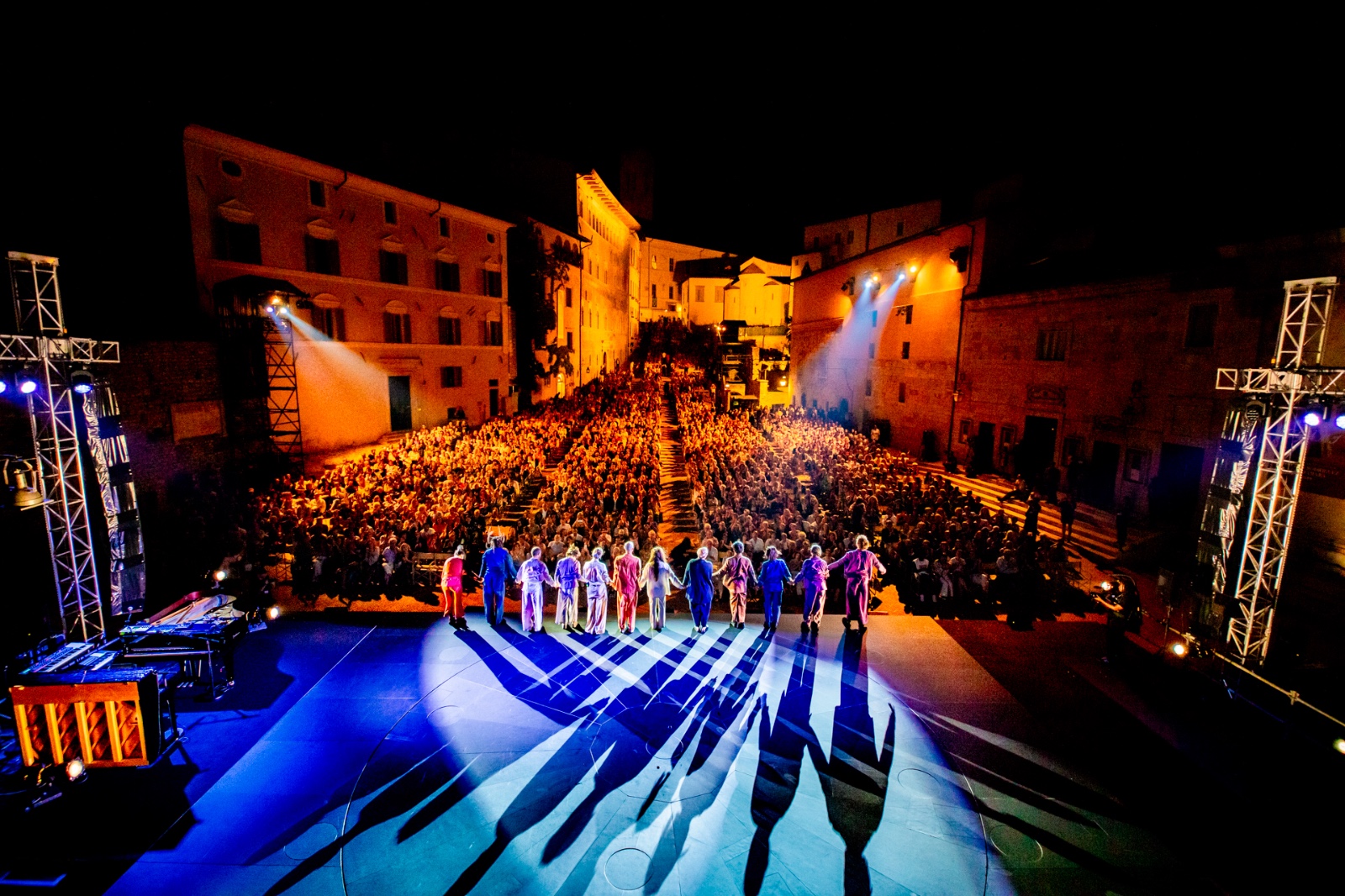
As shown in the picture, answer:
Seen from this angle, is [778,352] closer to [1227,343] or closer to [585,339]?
[585,339]

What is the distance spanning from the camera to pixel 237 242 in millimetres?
18703

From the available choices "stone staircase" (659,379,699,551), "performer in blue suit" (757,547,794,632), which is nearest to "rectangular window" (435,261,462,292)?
"stone staircase" (659,379,699,551)

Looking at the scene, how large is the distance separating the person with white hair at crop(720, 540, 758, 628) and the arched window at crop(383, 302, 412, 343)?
20.4 meters

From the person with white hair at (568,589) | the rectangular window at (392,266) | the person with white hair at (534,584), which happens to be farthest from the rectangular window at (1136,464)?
the rectangular window at (392,266)

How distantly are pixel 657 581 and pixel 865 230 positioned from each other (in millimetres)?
36999

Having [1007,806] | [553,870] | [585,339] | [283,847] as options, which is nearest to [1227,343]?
[1007,806]

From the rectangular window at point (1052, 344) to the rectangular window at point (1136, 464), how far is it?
13.2 feet

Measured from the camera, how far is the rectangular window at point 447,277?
86.1 feet

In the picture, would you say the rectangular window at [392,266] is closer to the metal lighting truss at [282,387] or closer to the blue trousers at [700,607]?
the metal lighting truss at [282,387]

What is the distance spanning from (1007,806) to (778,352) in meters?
43.7

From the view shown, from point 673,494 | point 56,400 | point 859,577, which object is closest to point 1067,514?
point 859,577

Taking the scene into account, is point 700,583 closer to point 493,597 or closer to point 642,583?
point 642,583

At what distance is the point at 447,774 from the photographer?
20.8ft

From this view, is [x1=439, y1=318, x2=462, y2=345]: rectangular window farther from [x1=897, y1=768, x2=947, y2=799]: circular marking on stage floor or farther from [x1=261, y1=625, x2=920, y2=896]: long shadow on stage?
[x1=897, y1=768, x2=947, y2=799]: circular marking on stage floor
